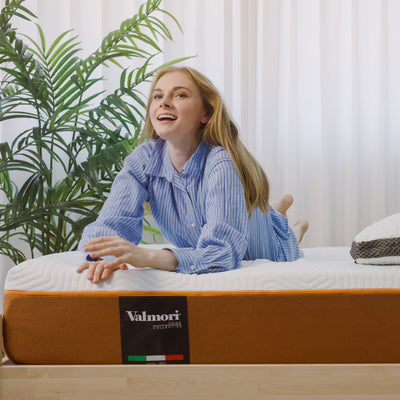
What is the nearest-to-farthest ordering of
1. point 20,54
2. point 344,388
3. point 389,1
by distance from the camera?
1. point 344,388
2. point 20,54
3. point 389,1

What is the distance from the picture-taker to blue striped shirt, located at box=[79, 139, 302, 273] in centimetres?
113

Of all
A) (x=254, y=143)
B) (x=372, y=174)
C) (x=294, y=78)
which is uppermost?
(x=294, y=78)

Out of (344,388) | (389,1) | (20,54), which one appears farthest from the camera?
(389,1)

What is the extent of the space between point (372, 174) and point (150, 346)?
2074 mm

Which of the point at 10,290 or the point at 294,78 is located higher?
the point at 294,78

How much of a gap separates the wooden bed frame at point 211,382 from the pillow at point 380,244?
22 cm

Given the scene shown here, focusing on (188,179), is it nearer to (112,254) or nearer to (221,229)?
(221,229)

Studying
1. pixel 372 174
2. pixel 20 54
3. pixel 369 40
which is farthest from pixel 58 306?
pixel 369 40

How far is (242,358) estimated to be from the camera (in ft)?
3.33

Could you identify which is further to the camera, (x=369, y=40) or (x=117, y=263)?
(x=369, y=40)

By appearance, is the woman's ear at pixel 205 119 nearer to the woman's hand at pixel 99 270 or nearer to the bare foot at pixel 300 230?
the woman's hand at pixel 99 270

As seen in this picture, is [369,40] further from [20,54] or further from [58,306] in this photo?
[58,306]

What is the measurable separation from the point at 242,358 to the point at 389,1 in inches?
93.3

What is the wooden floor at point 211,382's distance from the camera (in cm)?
99
